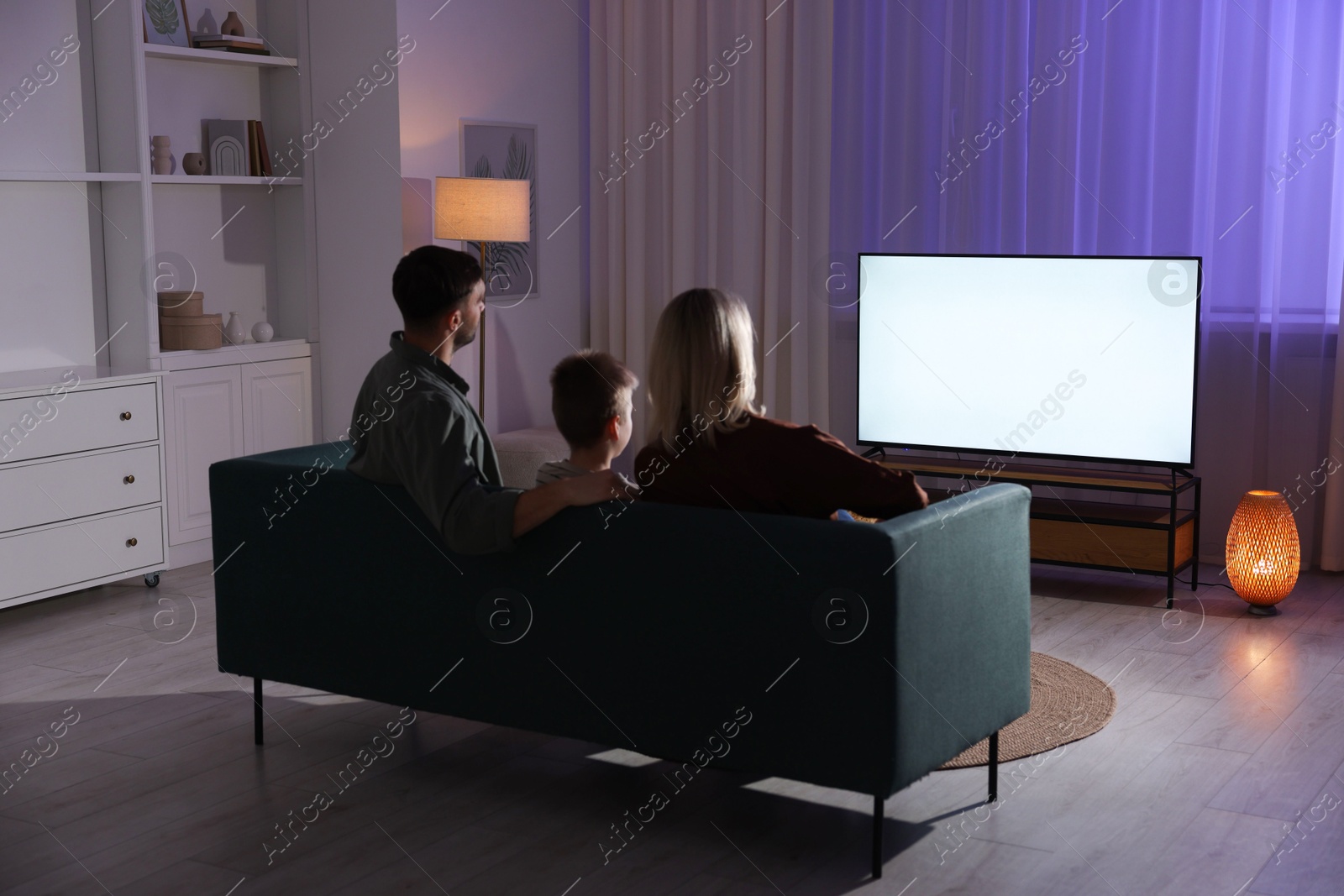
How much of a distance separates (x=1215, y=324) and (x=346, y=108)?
3536 millimetres

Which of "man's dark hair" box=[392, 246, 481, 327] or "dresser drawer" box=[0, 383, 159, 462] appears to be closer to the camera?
"man's dark hair" box=[392, 246, 481, 327]

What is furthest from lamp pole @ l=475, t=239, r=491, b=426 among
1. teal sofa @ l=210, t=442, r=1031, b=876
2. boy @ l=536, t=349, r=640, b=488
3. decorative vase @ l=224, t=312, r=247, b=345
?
boy @ l=536, t=349, r=640, b=488

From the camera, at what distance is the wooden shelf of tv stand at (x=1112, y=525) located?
4832mm

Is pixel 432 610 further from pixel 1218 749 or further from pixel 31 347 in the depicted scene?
pixel 31 347

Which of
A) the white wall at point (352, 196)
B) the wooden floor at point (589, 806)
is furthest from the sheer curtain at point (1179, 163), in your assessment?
the white wall at point (352, 196)

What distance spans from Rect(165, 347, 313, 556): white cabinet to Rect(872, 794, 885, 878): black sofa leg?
132 inches

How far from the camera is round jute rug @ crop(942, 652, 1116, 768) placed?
10.9 ft

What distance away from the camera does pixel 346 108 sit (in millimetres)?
5629

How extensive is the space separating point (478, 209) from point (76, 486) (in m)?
1.77

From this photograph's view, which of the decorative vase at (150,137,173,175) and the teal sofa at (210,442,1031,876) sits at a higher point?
the decorative vase at (150,137,173,175)

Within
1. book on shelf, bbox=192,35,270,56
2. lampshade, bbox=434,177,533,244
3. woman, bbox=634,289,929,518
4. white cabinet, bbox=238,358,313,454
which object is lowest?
white cabinet, bbox=238,358,313,454

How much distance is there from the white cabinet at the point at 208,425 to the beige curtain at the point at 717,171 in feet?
5.34

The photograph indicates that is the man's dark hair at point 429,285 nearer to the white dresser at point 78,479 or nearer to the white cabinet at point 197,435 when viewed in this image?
the white dresser at point 78,479

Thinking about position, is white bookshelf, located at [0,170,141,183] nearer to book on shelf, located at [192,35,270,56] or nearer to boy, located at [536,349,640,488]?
book on shelf, located at [192,35,270,56]
